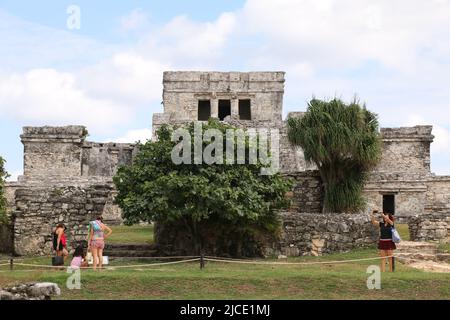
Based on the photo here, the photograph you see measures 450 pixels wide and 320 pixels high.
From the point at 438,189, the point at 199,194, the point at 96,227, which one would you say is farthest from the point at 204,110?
the point at 96,227

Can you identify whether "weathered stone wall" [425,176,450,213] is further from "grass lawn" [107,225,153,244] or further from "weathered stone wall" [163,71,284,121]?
"grass lawn" [107,225,153,244]

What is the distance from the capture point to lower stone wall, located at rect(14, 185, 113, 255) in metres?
18.2

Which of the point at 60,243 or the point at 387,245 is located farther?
the point at 60,243

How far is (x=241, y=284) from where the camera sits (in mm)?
13164

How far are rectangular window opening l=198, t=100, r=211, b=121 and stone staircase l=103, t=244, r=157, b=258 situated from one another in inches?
763

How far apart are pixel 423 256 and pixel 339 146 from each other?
4.00m

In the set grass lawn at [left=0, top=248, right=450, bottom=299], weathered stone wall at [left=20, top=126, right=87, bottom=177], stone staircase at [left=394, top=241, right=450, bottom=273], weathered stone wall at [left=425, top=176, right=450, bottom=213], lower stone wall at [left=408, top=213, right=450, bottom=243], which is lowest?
grass lawn at [left=0, top=248, right=450, bottom=299]

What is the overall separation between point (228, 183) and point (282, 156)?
14.8m

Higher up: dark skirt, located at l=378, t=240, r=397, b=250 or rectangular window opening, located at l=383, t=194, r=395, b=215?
rectangular window opening, located at l=383, t=194, r=395, b=215

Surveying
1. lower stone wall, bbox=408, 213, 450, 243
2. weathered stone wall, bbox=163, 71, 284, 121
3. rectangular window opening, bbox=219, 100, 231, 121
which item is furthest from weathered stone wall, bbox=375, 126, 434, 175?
lower stone wall, bbox=408, 213, 450, 243

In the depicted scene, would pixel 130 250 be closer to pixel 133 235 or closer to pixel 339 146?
pixel 133 235

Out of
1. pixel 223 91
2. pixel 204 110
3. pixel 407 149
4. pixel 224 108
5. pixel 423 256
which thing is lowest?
pixel 423 256
